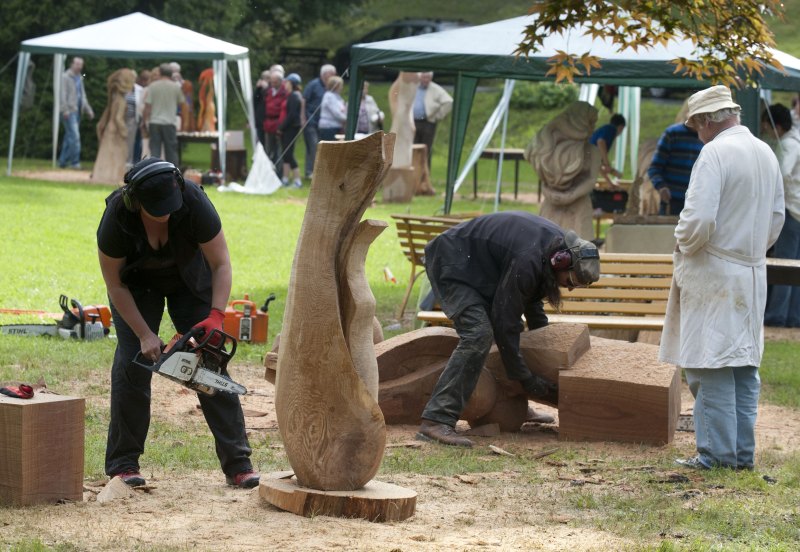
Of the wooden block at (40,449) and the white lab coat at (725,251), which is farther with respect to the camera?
the white lab coat at (725,251)

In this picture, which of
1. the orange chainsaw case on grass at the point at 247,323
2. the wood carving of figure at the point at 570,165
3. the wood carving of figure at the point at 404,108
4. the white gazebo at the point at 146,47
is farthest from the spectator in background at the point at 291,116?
the orange chainsaw case on grass at the point at 247,323

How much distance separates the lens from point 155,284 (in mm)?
5758

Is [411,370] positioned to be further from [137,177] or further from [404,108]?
[404,108]

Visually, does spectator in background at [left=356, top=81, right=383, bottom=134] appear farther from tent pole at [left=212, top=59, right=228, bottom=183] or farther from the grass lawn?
the grass lawn

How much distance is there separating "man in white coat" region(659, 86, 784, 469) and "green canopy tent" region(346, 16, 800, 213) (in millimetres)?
4620

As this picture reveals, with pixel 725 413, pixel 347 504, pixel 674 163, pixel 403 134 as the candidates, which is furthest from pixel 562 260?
pixel 403 134

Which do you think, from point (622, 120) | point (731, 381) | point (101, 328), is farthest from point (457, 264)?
point (622, 120)

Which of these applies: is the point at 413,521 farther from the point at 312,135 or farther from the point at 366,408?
the point at 312,135

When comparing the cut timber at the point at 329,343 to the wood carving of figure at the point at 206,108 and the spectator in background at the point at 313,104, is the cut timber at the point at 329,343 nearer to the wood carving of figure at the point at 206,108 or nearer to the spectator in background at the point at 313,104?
the spectator in background at the point at 313,104

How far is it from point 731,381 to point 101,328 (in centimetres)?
553

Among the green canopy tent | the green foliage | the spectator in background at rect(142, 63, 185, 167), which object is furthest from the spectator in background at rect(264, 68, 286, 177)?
the green canopy tent

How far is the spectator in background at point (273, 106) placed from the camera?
23.0 metres

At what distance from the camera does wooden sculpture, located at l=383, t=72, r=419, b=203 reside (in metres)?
21.3

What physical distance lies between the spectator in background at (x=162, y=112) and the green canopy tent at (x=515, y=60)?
32.5 feet
